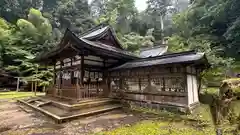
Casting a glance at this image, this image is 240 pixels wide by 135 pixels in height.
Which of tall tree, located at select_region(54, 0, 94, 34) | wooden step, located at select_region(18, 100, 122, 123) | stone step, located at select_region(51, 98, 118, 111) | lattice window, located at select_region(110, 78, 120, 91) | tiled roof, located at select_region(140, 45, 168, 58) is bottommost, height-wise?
wooden step, located at select_region(18, 100, 122, 123)

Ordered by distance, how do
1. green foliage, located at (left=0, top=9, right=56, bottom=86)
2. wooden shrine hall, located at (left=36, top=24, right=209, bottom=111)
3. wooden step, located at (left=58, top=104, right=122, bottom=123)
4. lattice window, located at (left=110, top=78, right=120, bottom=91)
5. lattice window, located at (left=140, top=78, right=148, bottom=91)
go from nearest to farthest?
wooden step, located at (left=58, top=104, right=122, bottom=123)
wooden shrine hall, located at (left=36, top=24, right=209, bottom=111)
lattice window, located at (left=140, top=78, right=148, bottom=91)
lattice window, located at (left=110, top=78, right=120, bottom=91)
green foliage, located at (left=0, top=9, right=56, bottom=86)

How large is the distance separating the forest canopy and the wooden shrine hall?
4019 millimetres

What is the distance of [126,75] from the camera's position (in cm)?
1021

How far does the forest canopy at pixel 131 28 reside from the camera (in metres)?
14.8

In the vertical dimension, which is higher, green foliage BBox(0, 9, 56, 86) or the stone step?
green foliage BBox(0, 9, 56, 86)

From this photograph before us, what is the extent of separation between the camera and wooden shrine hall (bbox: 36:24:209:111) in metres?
7.88

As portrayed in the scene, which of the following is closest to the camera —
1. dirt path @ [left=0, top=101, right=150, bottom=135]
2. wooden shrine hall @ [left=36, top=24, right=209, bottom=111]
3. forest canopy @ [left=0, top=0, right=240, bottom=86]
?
dirt path @ [left=0, top=101, right=150, bottom=135]

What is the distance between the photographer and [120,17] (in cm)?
3522

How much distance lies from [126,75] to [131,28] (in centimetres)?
2905

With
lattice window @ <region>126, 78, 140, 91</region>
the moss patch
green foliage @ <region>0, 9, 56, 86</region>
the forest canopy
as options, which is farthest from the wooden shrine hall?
green foliage @ <region>0, 9, 56, 86</region>

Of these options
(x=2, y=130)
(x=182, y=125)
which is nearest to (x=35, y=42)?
(x=2, y=130)

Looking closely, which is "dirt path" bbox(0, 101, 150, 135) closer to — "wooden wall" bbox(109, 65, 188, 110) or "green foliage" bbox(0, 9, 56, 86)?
"wooden wall" bbox(109, 65, 188, 110)

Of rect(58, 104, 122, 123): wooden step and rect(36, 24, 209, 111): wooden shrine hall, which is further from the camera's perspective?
rect(36, 24, 209, 111): wooden shrine hall

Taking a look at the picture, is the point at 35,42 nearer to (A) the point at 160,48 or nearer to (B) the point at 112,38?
(B) the point at 112,38
